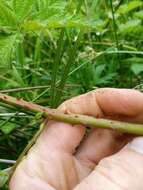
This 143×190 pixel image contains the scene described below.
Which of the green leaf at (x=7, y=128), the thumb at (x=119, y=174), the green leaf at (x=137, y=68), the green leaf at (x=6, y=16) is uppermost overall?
the green leaf at (x=6, y=16)

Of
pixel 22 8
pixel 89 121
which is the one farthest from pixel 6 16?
pixel 89 121

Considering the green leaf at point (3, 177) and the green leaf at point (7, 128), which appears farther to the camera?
the green leaf at point (7, 128)

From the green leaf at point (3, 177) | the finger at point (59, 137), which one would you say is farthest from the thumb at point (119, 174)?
the green leaf at point (3, 177)

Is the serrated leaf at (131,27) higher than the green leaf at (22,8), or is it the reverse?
the green leaf at (22,8)

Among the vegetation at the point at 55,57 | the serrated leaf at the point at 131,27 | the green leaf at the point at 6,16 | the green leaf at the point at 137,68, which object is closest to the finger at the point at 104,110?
the vegetation at the point at 55,57

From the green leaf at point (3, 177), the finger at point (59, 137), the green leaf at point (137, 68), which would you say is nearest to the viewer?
the finger at point (59, 137)

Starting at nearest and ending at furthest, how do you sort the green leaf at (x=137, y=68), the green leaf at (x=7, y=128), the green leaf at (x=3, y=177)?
1. the green leaf at (x=3, y=177)
2. the green leaf at (x=7, y=128)
3. the green leaf at (x=137, y=68)

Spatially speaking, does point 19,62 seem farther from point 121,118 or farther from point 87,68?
point 121,118

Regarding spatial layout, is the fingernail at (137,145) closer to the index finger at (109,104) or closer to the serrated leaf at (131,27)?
the index finger at (109,104)

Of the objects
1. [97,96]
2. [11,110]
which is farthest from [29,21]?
[11,110]
